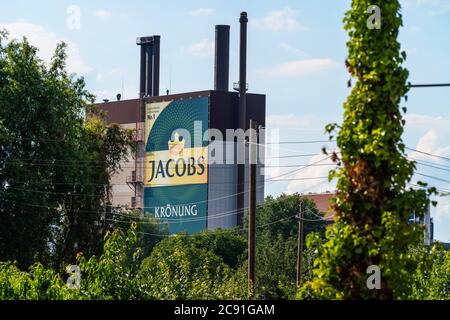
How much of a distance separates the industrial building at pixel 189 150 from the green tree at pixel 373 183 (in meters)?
108

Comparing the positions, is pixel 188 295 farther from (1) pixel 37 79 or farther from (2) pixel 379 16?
(1) pixel 37 79

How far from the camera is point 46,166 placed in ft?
188

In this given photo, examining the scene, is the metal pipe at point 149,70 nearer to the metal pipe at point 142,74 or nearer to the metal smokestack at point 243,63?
the metal pipe at point 142,74

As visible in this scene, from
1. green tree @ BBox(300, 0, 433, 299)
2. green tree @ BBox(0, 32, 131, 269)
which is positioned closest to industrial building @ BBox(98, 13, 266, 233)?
green tree @ BBox(0, 32, 131, 269)

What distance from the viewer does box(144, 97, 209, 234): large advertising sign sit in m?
137

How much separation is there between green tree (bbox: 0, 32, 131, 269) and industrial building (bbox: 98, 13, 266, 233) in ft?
206

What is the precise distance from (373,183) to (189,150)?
126m

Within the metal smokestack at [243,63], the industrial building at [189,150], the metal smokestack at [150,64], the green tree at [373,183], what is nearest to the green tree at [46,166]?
the green tree at [373,183]

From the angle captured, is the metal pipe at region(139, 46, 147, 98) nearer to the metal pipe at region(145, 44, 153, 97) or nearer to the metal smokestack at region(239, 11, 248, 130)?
the metal pipe at region(145, 44, 153, 97)

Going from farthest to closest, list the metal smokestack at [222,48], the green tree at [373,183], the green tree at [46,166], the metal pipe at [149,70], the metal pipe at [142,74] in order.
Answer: the metal pipe at [142,74], the metal pipe at [149,70], the metal smokestack at [222,48], the green tree at [46,166], the green tree at [373,183]

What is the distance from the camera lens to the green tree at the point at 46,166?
179 ft

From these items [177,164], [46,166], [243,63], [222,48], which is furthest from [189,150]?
[46,166]

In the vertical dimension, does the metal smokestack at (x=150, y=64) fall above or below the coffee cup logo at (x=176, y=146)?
above
